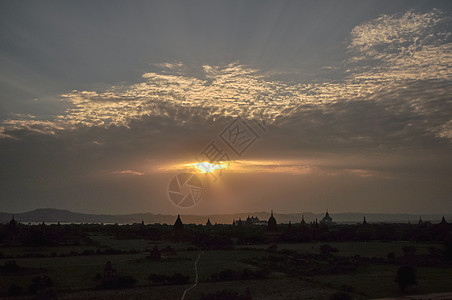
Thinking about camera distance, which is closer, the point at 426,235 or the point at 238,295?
the point at 238,295

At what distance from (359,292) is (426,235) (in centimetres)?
5205

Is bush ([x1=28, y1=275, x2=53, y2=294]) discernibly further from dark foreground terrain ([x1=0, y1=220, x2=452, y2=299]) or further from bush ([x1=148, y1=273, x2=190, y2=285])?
bush ([x1=148, y1=273, x2=190, y2=285])

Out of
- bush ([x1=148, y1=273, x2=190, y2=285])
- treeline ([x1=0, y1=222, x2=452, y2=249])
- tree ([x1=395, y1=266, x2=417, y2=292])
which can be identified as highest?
treeline ([x1=0, y1=222, x2=452, y2=249])

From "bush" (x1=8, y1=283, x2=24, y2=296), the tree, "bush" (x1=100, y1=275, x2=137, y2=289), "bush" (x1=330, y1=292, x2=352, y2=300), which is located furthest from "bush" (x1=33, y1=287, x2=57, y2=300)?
the tree

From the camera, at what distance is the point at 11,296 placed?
89.6 feet

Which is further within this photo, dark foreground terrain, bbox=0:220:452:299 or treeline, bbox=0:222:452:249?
treeline, bbox=0:222:452:249

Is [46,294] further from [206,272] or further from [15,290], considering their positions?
[206,272]

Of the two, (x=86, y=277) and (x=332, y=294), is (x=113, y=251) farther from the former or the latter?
(x=332, y=294)

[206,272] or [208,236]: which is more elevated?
[208,236]

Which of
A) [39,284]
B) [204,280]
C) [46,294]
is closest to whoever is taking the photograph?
[46,294]

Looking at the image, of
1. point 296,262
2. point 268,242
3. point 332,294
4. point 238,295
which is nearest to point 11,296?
point 238,295

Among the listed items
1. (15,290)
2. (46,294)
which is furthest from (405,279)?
(15,290)

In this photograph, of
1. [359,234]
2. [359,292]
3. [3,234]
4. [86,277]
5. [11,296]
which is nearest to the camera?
[11,296]

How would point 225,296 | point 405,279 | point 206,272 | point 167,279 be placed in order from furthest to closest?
point 206,272
point 167,279
point 405,279
point 225,296
